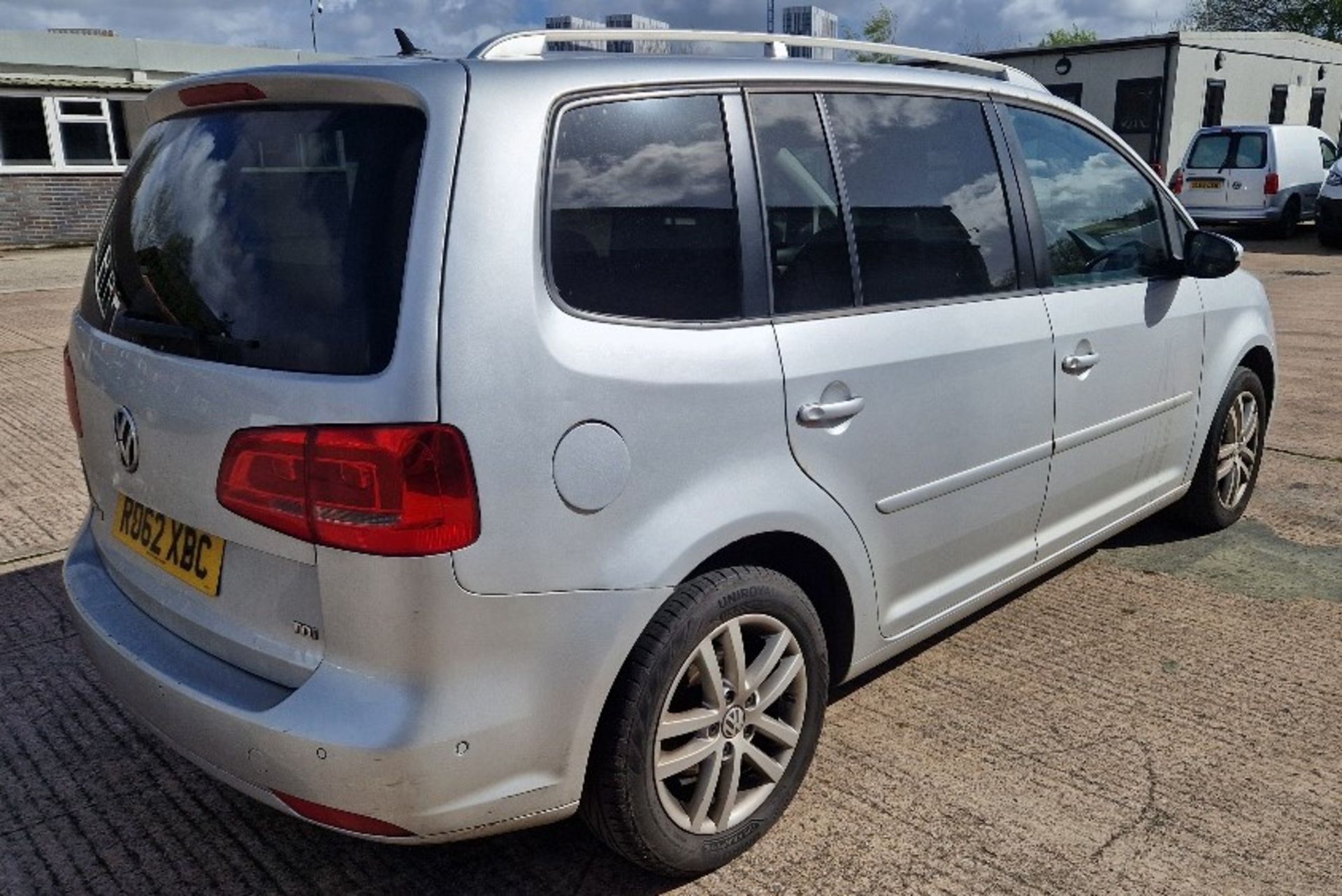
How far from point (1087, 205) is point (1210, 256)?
22.9 inches

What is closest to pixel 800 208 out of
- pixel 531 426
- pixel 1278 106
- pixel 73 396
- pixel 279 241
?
pixel 531 426

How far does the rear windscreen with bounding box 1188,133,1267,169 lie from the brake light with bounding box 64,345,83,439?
1911cm

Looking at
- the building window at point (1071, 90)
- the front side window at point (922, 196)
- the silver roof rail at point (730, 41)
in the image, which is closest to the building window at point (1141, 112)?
the building window at point (1071, 90)

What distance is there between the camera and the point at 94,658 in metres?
2.56

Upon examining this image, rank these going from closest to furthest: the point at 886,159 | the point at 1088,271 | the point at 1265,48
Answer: the point at 886,159, the point at 1088,271, the point at 1265,48

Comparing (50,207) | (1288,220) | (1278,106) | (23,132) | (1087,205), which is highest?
(1278,106)

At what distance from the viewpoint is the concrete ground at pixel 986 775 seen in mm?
2564

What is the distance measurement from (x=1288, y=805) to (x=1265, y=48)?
27.6 metres

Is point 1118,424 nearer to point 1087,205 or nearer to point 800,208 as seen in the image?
point 1087,205

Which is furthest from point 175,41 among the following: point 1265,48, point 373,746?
point 373,746

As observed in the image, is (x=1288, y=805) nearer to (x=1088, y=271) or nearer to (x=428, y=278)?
(x=1088, y=271)

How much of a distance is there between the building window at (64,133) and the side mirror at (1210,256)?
2051 cm

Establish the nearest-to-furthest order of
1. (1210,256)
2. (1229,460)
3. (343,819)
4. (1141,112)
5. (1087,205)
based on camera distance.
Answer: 1. (343,819)
2. (1087,205)
3. (1210,256)
4. (1229,460)
5. (1141,112)

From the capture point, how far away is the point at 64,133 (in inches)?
842
